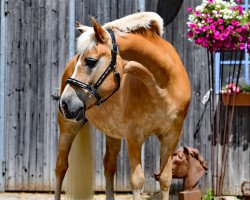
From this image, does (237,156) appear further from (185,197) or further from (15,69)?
(15,69)

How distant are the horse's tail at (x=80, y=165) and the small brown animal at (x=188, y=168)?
90cm

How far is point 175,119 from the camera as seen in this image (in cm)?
395

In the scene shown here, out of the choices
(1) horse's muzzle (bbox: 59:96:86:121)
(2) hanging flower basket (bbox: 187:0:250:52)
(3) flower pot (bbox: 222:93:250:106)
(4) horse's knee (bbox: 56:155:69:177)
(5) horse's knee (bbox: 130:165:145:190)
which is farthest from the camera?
(3) flower pot (bbox: 222:93:250:106)

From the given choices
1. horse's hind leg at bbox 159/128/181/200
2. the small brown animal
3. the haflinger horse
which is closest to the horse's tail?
the haflinger horse

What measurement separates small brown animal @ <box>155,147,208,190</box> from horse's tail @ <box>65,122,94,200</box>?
0.90 metres

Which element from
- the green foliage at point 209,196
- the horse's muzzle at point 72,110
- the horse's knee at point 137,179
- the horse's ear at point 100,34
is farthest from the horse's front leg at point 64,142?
the green foliage at point 209,196

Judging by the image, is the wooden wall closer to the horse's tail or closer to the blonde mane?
the horse's tail

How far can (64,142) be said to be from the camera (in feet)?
16.0

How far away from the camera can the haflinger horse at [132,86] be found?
3393 millimetres

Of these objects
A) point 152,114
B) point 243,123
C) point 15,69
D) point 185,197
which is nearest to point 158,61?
point 152,114

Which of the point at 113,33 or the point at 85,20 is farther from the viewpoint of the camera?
the point at 85,20

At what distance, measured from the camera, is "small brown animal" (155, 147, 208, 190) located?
17.1 ft

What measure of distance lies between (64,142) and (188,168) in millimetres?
1326

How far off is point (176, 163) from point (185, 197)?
409 millimetres
